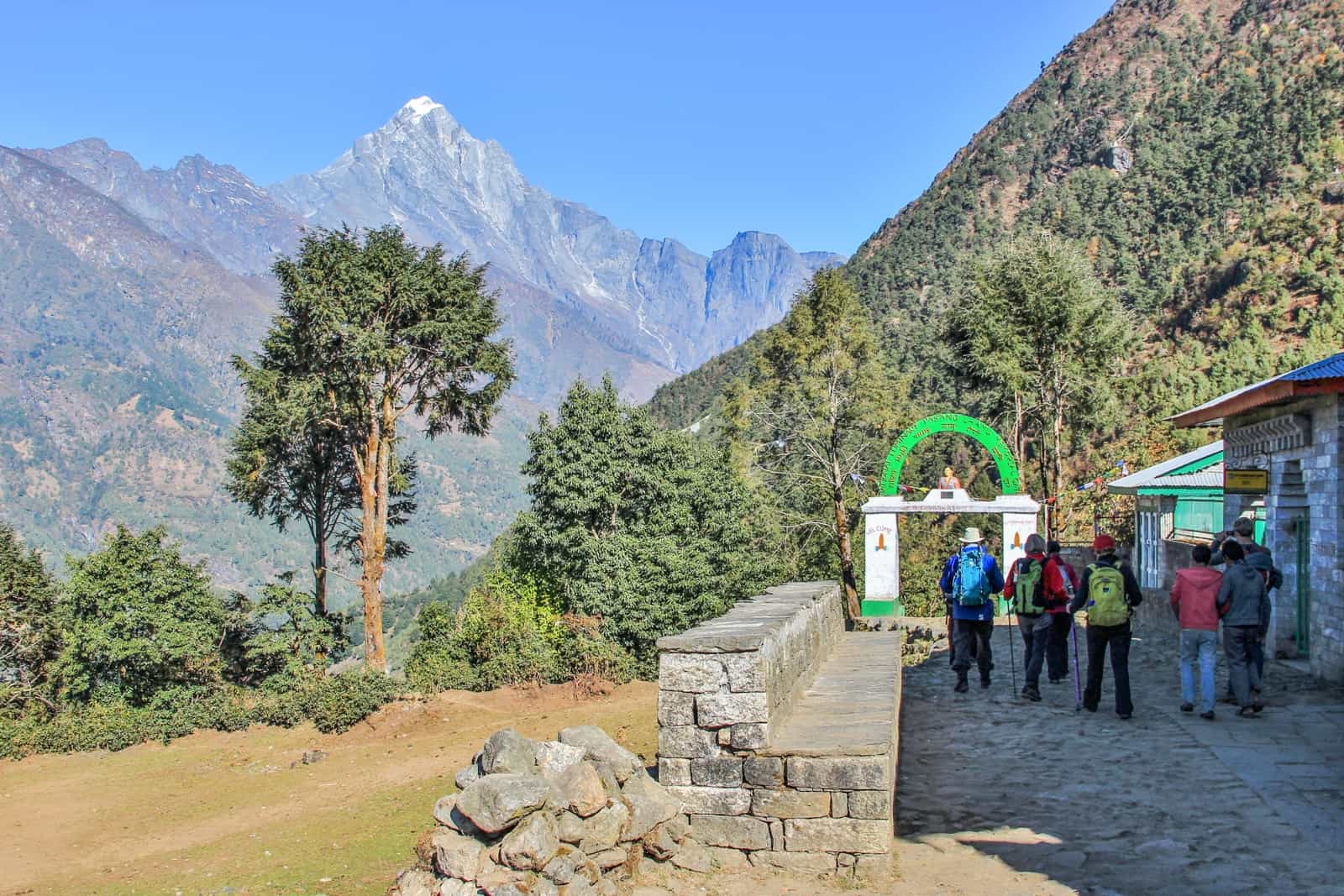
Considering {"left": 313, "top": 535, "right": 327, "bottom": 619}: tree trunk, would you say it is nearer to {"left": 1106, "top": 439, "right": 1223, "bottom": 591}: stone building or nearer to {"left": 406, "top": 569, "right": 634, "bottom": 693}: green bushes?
{"left": 406, "top": 569, "right": 634, "bottom": 693}: green bushes

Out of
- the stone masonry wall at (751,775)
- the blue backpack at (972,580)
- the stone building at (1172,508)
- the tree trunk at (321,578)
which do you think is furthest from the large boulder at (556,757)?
the tree trunk at (321,578)

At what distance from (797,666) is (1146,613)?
37.4ft

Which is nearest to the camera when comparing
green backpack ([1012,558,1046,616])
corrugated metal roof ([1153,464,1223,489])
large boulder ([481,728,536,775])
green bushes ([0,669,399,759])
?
large boulder ([481,728,536,775])

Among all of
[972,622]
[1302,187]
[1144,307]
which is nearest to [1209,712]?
[972,622]

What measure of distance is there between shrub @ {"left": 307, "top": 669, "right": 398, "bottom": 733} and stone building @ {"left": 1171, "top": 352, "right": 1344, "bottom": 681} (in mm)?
14426

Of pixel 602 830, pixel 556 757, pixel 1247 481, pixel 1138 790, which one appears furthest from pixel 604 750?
pixel 1247 481

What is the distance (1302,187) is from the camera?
2265 inches

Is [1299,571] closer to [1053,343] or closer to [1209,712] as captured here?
[1209,712]

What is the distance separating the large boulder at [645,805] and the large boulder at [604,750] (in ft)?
0.33

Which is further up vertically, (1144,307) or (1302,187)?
(1302,187)

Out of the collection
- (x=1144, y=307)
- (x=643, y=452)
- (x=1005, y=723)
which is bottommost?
(x=1005, y=723)

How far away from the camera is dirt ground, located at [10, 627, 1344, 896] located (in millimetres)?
6043

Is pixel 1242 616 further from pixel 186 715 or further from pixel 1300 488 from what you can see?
pixel 186 715

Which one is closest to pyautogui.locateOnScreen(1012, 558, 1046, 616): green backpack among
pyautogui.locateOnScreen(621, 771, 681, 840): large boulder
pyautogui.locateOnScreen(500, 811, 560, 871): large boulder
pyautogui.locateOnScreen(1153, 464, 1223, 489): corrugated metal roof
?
pyautogui.locateOnScreen(621, 771, 681, 840): large boulder
